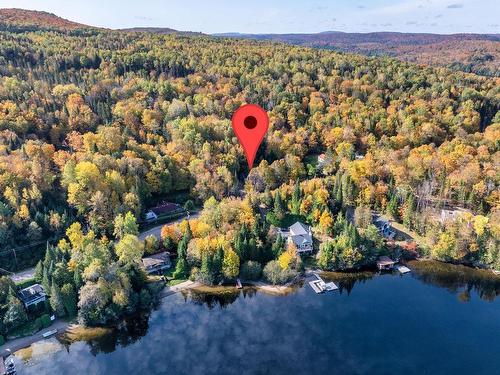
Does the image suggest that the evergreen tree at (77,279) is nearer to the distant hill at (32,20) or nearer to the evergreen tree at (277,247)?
the evergreen tree at (277,247)

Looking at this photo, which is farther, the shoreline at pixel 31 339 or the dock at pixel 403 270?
the dock at pixel 403 270

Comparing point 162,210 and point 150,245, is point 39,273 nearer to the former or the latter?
point 150,245

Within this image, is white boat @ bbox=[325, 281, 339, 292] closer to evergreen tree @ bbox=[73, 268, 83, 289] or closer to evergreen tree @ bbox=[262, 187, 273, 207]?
evergreen tree @ bbox=[262, 187, 273, 207]

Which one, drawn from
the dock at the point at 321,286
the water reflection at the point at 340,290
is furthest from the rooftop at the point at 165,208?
the dock at the point at 321,286

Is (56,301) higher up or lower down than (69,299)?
higher up

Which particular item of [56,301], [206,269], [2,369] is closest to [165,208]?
[206,269]

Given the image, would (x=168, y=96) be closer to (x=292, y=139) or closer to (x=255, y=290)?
(x=292, y=139)
